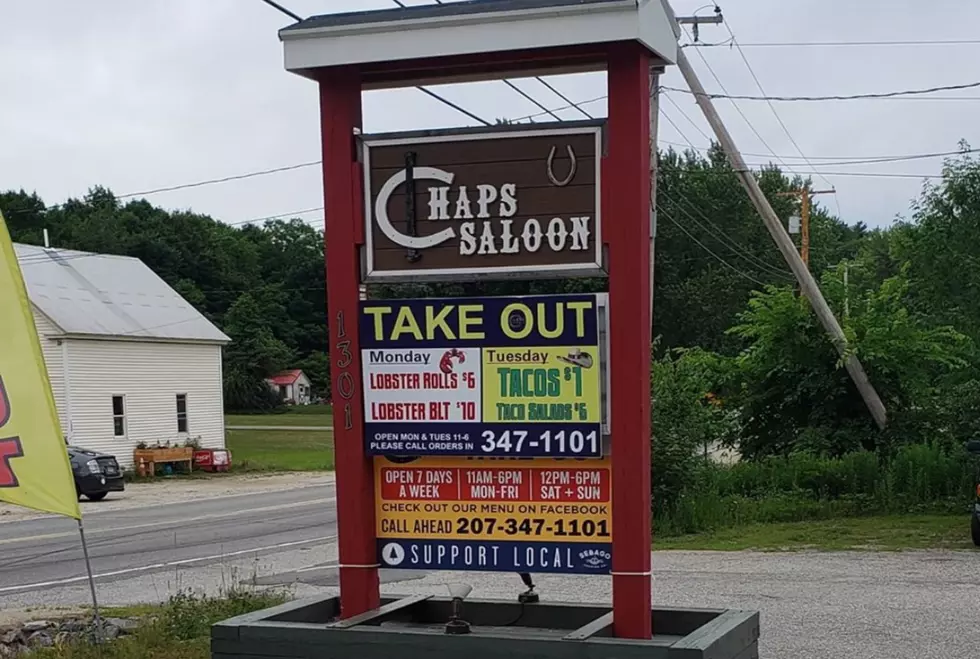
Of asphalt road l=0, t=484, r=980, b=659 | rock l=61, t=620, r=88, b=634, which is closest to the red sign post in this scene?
asphalt road l=0, t=484, r=980, b=659

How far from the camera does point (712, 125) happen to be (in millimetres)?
20953

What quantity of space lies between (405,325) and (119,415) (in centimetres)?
3490

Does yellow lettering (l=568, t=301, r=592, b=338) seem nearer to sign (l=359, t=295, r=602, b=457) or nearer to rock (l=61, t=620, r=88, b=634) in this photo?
sign (l=359, t=295, r=602, b=457)

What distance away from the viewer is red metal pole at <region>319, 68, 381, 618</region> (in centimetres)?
574

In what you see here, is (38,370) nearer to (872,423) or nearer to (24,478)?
(24,478)

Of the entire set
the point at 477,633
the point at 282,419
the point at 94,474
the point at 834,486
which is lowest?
the point at 282,419

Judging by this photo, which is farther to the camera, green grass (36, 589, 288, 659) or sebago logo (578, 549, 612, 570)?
green grass (36, 589, 288, 659)

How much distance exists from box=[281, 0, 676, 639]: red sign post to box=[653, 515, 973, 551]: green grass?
36.7 feet

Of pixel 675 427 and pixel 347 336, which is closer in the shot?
pixel 347 336

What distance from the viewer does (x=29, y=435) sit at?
672 centimetres

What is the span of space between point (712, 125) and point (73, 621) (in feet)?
47.4

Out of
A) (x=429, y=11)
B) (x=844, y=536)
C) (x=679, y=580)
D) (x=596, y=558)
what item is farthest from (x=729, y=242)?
(x=596, y=558)

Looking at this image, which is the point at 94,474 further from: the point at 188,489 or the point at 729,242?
the point at 729,242

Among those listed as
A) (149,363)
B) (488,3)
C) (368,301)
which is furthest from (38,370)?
(149,363)
